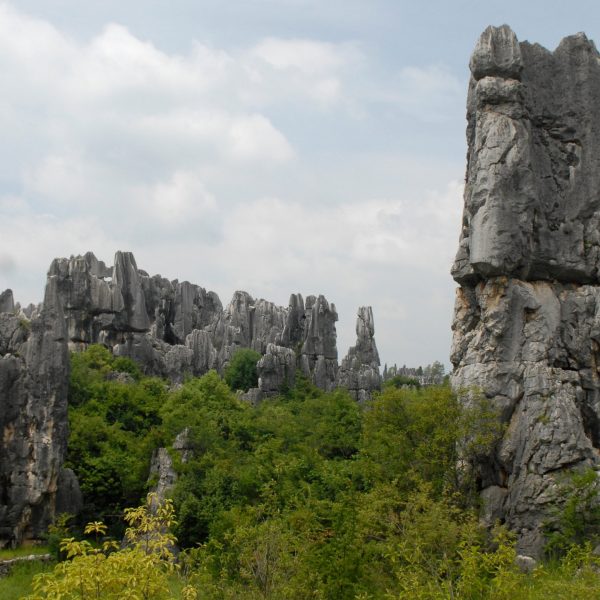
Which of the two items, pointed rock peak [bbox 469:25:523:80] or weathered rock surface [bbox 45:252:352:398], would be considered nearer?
pointed rock peak [bbox 469:25:523:80]

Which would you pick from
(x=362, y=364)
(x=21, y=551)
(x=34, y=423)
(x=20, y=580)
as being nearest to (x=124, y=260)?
(x=362, y=364)

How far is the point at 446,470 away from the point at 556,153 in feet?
29.1

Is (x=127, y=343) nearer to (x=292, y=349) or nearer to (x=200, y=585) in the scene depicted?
(x=292, y=349)

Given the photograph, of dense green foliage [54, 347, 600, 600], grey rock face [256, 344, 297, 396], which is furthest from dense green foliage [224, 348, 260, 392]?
dense green foliage [54, 347, 600, 600]

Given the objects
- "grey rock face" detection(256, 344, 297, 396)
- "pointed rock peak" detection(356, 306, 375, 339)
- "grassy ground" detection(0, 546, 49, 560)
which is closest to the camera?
"grassy ground" detection(0, 546, 49, 560)

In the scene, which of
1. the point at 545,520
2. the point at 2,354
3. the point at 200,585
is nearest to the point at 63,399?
the point at 2,354

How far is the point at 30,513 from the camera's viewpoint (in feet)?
108

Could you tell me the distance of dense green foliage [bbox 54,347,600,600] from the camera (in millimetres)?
15836

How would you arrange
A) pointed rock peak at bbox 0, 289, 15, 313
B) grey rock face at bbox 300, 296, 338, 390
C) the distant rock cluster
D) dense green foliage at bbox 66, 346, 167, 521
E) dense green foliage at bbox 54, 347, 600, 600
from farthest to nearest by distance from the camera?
grey rock face at bbox 300, 296, 338, 390 < pointed rock peak at bbox 0, 289, 15, 313 < dense green foliage at bbox 66, 346, 167, 521 < the distant rock cluster < dense green foliage at bbox 54, 347, 600, 600

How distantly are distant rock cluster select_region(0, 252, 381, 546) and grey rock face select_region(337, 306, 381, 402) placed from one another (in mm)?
102

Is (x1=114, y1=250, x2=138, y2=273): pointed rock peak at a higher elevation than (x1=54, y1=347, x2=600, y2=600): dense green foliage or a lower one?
higher

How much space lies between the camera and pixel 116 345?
2302 inches

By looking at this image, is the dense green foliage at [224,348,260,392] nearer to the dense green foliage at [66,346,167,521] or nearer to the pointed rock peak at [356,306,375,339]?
the pointed rock peak at [356,306,375,339]

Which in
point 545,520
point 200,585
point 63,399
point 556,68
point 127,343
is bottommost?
point 200,585
